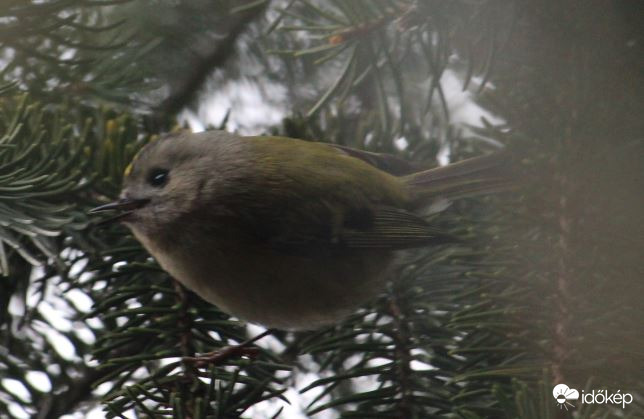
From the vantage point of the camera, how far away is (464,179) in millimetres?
1798

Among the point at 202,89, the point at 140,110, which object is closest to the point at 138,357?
the point at 140,110

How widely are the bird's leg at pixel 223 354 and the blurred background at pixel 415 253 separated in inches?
1.0

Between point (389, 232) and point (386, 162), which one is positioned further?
point (386, 162)

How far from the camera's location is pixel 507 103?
1.44m

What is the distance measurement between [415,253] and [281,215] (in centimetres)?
33

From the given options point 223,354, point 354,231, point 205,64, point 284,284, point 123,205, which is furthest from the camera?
point 205,64

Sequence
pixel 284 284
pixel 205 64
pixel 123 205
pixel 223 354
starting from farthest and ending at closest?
pixel 205 64 → pixel 284 284 → pixel 123 205 → pixel 223 354

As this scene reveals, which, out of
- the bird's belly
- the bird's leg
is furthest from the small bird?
the bird's leg

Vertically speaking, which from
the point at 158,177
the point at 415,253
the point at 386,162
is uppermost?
the point at 386,162

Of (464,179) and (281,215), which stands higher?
(464,179)

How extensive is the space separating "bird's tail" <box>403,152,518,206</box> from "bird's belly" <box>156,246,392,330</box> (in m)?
0.22

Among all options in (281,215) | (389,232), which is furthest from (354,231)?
(281,215)

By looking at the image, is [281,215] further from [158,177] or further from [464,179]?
[464,179]

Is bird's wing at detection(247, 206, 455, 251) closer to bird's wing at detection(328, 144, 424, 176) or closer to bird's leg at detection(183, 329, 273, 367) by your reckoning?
bird's wing at detection(328, 144, 424, 176)
